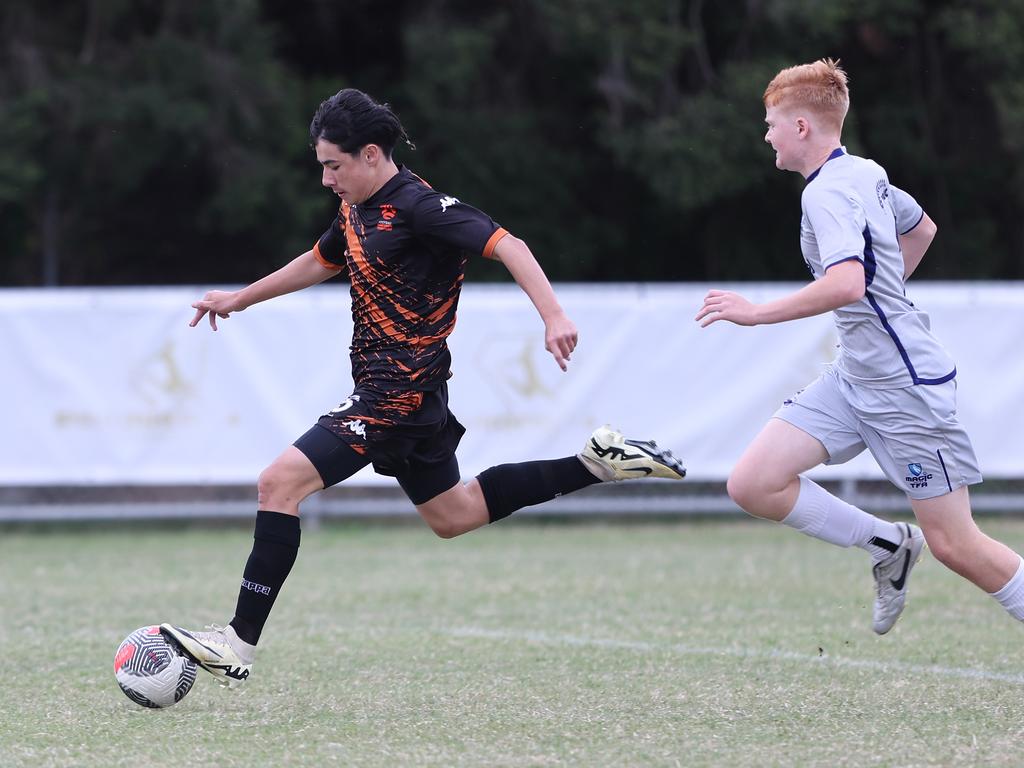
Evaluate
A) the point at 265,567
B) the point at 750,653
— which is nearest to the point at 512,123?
the point at 750,653

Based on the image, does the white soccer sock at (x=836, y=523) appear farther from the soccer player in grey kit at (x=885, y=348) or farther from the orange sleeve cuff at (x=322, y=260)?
the orange sleeve cuff at (x=322, y=260)

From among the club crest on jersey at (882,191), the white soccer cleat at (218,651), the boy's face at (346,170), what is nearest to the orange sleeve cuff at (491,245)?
the boy's face at (346,170)

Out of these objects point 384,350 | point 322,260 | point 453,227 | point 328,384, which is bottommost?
point 328,384

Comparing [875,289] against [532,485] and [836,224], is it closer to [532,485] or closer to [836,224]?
[836,224]

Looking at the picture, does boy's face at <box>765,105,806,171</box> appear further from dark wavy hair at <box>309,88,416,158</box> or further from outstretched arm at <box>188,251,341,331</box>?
outstretched arm at <box>188,251,341,331</box>

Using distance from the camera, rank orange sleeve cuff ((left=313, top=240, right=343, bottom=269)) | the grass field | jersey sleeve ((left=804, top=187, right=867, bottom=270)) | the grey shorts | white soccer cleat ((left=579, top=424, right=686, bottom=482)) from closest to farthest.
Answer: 1. the grass field
2. jersey sleeve ((left=804, top=187, right=867, bottom=270))
3. the grey shorts
4. white soccer cleat ((left=579, top=424, right=686, bottom=482))
5. orange sleeve cuff ((left=313, top=240, right=343, bottom=269))

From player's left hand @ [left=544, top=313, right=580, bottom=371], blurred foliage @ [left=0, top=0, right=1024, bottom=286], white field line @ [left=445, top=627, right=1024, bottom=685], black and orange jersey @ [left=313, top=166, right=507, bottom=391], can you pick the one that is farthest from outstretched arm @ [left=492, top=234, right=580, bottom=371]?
blurred foliage @ [left=0, top=0, right=1024, bottom=286]

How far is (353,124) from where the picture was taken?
492 cm

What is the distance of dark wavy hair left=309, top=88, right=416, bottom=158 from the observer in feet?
16.1

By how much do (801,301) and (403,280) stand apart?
142cm

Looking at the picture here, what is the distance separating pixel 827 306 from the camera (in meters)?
4.41

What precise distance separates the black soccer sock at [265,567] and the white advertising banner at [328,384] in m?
6.63

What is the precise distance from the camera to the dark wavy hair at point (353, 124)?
16.1ft

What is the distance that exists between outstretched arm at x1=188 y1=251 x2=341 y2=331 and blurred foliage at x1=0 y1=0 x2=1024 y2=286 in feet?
30.7
